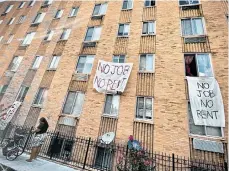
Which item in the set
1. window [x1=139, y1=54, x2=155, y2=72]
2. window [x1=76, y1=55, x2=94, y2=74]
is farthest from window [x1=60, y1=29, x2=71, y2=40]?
window [x1=139, y1=54, x2=155, y2=72]

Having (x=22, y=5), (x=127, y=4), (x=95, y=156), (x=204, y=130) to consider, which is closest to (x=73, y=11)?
(x=127, y=4)

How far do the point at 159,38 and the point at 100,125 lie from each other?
26.7ft

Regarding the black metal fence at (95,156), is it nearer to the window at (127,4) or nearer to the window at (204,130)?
the window at (204,130)

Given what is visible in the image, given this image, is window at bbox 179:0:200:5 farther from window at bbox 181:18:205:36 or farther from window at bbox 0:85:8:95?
window at bbox 0:85:8:95

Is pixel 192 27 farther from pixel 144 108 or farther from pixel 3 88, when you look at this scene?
pixel 3 88

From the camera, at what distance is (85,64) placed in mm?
13984

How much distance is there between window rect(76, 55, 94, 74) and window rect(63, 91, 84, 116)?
2.07 metres

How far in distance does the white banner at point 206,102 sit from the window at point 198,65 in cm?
74

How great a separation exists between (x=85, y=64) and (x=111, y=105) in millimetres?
4656

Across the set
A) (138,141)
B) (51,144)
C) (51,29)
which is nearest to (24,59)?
(51,29)

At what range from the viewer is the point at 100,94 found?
12.0 m

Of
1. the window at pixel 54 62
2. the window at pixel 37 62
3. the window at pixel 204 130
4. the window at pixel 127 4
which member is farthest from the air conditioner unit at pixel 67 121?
the window at pixel 127 4

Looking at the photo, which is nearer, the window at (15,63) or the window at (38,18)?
the window at (15,63)

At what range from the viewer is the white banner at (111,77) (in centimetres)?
1124
